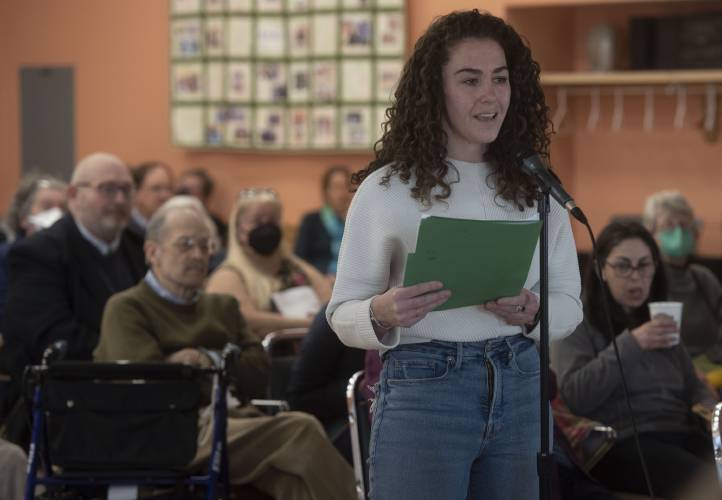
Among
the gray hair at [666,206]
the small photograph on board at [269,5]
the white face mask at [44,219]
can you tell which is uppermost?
the small photograph on board at [269,5]

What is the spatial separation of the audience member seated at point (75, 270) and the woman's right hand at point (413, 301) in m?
2.25

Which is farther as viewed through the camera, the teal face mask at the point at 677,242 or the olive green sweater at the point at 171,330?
the teal face mask at the point at 677,242

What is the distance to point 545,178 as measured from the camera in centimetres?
220

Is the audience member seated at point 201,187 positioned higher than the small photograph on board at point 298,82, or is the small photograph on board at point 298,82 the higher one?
the small photograph on board at point 298,82

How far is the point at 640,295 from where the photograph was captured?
3.91m

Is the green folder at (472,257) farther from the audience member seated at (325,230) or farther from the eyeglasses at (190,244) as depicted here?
the audience member seated at (325,230)

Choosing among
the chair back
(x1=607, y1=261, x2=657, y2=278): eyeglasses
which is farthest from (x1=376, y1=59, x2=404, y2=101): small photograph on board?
(x1=607, y1=261, x2=657, y2=278): eyeglasses

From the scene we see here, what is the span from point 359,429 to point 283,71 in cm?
462

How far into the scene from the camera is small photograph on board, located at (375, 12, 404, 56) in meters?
7.09

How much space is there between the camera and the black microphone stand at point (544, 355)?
219cm

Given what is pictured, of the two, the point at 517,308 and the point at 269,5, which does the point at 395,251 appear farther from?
the point at 269,5

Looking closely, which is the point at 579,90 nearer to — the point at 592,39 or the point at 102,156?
the point at 592,39

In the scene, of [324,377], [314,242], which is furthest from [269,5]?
[324,377]

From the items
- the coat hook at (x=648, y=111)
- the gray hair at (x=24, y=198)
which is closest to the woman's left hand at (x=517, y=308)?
the gray hair at (x=24, y=198)
